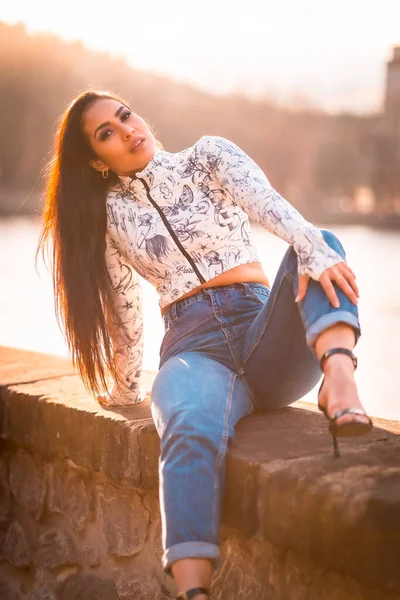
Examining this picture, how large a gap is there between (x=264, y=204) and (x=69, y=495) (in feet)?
3.75

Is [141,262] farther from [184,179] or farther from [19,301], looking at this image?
[19,301]

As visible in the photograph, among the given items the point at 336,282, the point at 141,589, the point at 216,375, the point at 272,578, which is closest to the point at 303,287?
the point at 336,282

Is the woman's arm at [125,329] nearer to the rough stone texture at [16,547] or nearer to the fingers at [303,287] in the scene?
the rough stone texture at [16,547]

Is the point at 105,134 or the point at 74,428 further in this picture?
the point at 105,134

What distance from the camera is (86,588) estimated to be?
8.22 feet

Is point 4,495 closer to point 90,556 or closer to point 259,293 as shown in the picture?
point 90,556

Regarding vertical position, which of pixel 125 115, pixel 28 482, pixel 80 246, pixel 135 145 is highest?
pixel 125 115

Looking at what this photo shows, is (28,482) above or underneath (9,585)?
above

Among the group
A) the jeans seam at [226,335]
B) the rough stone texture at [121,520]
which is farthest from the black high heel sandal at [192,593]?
the jeans seam at [226,335]

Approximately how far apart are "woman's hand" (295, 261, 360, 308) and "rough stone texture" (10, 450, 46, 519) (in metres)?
1.21

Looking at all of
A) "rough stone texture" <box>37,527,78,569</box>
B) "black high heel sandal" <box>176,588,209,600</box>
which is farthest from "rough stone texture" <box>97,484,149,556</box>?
"black high heel sandal" <box>176,588,209,600</box>

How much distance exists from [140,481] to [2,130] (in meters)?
40.1

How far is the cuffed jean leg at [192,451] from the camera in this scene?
70.6 inches

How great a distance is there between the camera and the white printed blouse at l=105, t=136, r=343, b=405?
240cm
